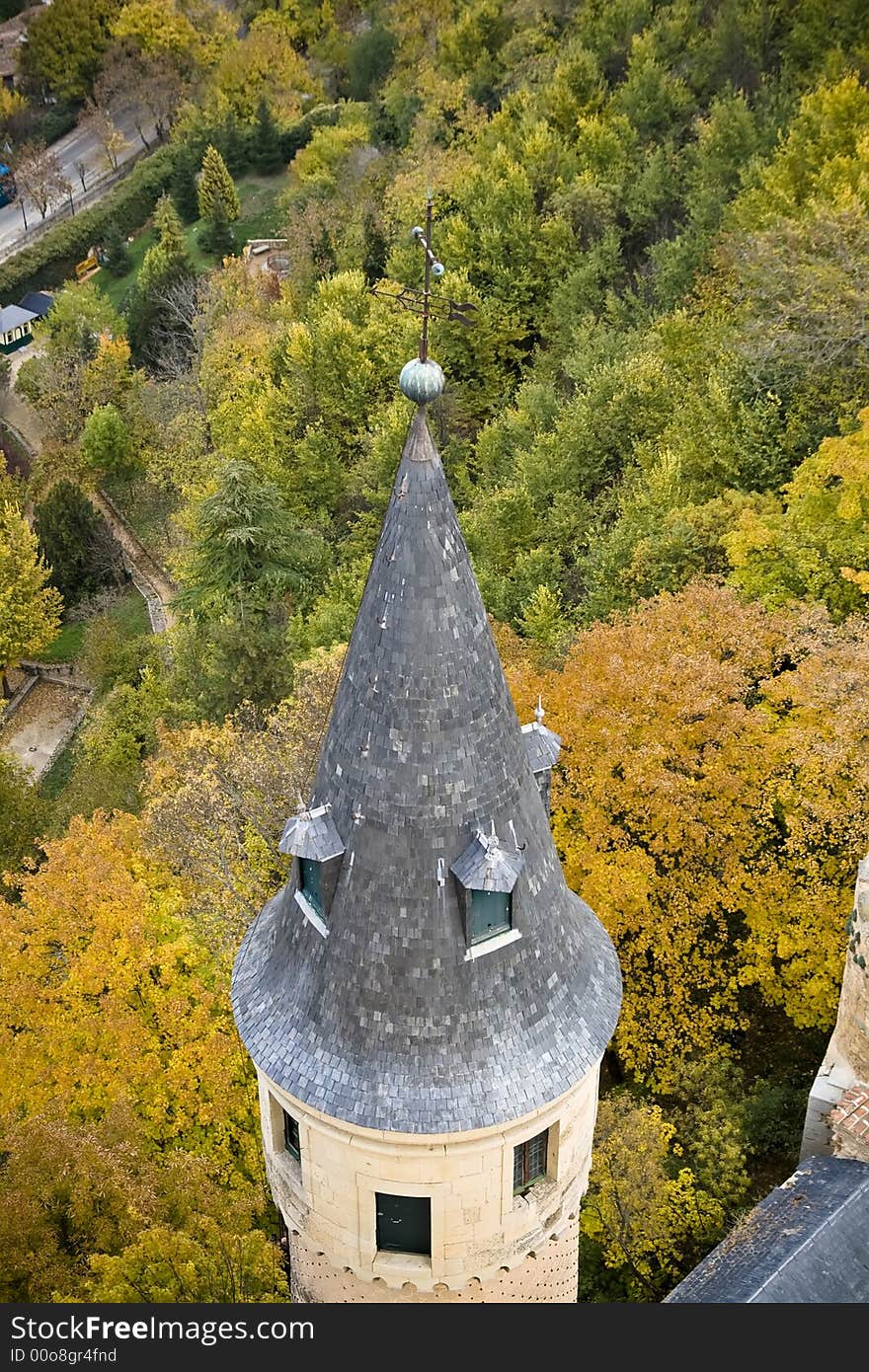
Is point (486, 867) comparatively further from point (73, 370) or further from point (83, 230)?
point (83, 230)

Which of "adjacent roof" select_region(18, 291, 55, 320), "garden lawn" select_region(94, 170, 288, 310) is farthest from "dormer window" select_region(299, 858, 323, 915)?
"adjacent roof" select_region(18, 291, 55, 320)

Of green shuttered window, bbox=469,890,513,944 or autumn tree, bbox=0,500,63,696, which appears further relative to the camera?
autumn tree, bbox=0,500,63,696

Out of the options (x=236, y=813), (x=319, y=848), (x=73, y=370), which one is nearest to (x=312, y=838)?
(x=319, y=848)

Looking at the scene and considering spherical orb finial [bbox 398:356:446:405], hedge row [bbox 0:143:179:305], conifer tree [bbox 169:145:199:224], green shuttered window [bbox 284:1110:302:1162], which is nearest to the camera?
spherical orb finial [bbox 398:356:446:405]

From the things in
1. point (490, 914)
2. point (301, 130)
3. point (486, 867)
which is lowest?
point (490, 914)

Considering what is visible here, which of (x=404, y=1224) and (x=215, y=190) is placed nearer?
(x=404, y=1224)

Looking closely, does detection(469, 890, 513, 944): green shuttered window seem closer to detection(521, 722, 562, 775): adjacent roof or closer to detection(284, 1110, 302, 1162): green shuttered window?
Result: detection(521, 722, 562, 775): adjacent roof
